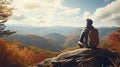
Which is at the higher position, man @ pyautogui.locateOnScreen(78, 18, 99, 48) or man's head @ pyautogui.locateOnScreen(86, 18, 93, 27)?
man's head @ pyautogui.locateOnScreen(86, 18, 93, 27)

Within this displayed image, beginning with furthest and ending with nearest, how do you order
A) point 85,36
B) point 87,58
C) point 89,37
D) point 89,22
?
1. point 85,36
2. point 89,37
3. point 87,58
4. point 89,22

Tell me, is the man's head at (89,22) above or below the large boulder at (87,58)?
above

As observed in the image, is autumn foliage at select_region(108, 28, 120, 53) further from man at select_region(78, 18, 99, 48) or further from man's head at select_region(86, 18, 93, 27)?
man's head at select_region(86, 18, 93, 27)

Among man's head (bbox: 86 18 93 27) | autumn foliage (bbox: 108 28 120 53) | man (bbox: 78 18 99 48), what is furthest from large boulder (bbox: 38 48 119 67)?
autumn foliage (bbox: 108 28 120 53)

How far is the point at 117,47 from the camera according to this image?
59.4 metres

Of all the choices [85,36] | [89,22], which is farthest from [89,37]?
[89,22]

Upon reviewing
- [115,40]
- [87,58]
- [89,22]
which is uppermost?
[89,22]

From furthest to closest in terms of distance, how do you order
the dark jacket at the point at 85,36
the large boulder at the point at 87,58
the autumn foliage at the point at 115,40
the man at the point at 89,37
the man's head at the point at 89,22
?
the autumn foliage at the point at 115,40 < the dark jacket at the point at 85,36 < the man at the point at 89,37 < the large boulder at the point at 87,58 < the man's head at the point at 89,22

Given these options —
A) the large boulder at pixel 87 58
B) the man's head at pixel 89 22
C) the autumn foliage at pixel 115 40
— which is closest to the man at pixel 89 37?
the man's head at pixel 89 22

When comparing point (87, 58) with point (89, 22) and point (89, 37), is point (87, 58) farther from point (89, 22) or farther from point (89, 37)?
point (89, 22)

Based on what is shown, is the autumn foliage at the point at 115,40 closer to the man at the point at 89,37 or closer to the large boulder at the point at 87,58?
the large boulder at the point at 87,58

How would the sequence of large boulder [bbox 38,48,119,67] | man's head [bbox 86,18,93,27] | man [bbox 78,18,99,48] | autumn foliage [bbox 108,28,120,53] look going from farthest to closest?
autumn foliage [bbox 108,28,120,53]
man [bbox 78,18,99,48]
large boulder [bbox 38,48,119,67]
man's head [bbox 86,18,93,27]

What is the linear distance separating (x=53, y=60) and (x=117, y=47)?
4184 centimetres

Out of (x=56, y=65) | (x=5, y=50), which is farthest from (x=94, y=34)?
(x=5, y=50)
